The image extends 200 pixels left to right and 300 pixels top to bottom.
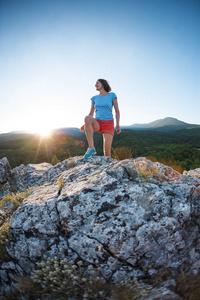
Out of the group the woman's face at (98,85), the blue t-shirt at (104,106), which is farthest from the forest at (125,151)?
the woman's face at (98,85)

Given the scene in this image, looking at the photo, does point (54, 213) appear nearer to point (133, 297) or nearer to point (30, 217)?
point (30, 217)

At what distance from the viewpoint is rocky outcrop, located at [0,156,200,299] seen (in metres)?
2.26

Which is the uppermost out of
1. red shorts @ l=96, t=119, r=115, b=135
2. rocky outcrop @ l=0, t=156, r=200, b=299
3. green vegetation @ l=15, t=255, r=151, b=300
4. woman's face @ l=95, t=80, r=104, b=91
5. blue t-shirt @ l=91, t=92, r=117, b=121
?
woman's face @ l=95, t=80, r=104, b=91

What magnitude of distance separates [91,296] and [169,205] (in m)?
1.76

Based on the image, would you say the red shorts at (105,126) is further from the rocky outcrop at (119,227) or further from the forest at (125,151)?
the rocky outcrop at (119,227)

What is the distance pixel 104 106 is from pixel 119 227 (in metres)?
4.00

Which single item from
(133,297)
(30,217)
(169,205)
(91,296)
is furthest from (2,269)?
(169,205)

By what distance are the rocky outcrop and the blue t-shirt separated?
2.57 meters

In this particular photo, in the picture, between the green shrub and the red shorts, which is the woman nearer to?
the red shorts

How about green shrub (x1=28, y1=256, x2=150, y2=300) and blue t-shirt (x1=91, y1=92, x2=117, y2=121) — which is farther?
blue t-shirt (x1=91, y1=92, x2=117, y2=121)

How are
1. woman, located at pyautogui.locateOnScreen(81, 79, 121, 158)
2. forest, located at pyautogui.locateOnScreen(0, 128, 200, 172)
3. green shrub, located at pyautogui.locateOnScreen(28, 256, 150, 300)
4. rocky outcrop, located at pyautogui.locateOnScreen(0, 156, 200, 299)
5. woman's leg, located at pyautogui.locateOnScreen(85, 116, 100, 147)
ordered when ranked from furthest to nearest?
forest, located at pyautogui.locateOnScreen(0, 128, 200, 172) < woman, located at pyautogui.locateOnScreen(81, 79, 121, 158) < woman's leg, located at pyautogui.locateOnScreen(85, 116, 100, 147) < rocky outcrop, located at pyautogui.locateOnScreen(0, 156, 200, 299) < green shrub, located at pyautogui.locateOnScreen(28, 256, 150, 300)

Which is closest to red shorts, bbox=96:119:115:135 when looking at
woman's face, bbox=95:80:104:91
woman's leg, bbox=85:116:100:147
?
woman's leg, bbox=85:116:100:147

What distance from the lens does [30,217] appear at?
2977 mm

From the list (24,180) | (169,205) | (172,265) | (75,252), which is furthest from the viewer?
(24,180)
